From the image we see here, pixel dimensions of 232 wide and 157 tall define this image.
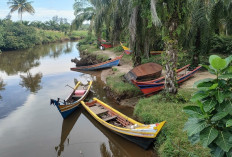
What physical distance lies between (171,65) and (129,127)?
2.63 metres

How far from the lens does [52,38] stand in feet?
152

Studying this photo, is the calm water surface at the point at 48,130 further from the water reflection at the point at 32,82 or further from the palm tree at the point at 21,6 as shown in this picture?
the palm tree at the point at 21,6

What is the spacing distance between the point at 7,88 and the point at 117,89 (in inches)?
331

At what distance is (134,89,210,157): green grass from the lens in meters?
4.55

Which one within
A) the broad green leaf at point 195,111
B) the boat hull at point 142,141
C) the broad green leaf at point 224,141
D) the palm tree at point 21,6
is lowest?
the boat hull at point 142,141

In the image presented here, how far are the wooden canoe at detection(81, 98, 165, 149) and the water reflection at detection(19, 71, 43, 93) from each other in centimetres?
609

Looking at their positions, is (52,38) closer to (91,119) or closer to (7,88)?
(7,88)

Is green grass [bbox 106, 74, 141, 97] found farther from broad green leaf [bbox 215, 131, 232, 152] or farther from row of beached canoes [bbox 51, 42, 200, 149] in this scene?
broad green leaf [bbox 215, 131, 232, 152]

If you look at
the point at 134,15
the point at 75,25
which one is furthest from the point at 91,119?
the point at 75,25

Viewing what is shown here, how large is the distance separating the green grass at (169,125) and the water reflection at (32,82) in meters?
8.48

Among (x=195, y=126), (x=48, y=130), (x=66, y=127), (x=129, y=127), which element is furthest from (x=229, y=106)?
(x=48, y=130)

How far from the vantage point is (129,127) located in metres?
6.16

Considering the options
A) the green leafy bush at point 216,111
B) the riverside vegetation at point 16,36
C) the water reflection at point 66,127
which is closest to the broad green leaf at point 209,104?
the green leafy bush at point 216,111

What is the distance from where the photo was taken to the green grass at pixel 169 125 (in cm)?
455
